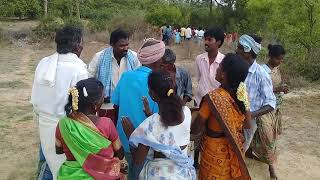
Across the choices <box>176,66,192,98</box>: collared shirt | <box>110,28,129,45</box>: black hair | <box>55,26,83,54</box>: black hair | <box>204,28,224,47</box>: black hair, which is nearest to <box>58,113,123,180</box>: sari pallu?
<box>55,26,83,54</box>: black hair

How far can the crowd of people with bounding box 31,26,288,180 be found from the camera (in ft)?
8.37

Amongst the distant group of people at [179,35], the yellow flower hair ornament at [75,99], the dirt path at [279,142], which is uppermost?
the yellow flower hair ornament at [75,99]

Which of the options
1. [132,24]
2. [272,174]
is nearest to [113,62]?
[272,174]

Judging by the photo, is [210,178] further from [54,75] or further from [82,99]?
[54,75]

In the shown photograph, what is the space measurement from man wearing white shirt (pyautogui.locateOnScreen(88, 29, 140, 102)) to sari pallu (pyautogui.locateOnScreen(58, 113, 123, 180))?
1185 mm

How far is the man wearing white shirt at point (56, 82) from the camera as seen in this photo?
3.22m

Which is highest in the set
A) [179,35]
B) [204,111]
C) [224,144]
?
[204,111]

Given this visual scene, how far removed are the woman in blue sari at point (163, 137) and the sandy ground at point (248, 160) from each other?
233 centimetres

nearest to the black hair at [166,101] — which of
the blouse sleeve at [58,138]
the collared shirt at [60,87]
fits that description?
the blouse sleeve at [58,138]

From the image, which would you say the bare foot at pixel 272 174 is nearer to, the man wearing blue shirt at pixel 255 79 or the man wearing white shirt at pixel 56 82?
the man wearing blue shirt at pixel 255 79

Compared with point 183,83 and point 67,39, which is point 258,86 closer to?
point 183,83

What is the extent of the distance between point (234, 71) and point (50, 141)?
1517mm

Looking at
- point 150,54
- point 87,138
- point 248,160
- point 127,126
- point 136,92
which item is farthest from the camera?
point 248,160

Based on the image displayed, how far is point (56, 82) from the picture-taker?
10.6 feet
